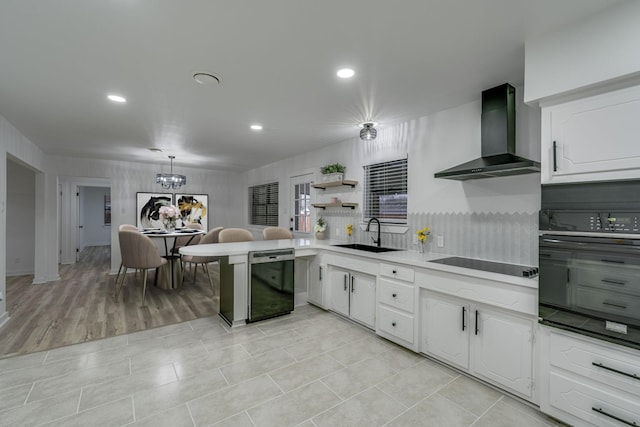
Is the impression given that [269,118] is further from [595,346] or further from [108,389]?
[595,346]

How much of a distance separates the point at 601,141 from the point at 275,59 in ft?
6.94

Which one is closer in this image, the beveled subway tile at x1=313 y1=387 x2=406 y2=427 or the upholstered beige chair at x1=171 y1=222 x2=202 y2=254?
the beveled subway tile at x1=313 y1=387 x2=406 y2=427

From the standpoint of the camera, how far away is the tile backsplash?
2.38 metres

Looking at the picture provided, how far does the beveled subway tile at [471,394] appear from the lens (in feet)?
6.40

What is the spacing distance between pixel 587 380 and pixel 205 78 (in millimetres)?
3323

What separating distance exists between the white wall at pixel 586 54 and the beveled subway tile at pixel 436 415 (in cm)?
209

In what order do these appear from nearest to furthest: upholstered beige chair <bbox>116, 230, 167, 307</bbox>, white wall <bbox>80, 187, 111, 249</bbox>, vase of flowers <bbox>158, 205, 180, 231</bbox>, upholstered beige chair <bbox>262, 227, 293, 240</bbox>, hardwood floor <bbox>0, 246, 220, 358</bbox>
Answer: hardwood floor <bbox>0, 246, 220, 358</bbox>
upholstered beige chair <bbox>116, 230, 167, 307</bbox>
upholstered beige chair <bbox>262, 227, 293, 240</bbox>
vase of flowers <bbox>158, 205, 180, 231</bbox>
white wall <bbox>80, 187, 111, 249</bbox>

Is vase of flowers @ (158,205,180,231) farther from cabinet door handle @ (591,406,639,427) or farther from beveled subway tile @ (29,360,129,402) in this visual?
cabinet door handle @ (591,406,639,427)

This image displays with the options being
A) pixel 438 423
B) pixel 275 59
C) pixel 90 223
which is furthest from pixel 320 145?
pixel 90 223

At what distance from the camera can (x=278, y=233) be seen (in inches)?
190

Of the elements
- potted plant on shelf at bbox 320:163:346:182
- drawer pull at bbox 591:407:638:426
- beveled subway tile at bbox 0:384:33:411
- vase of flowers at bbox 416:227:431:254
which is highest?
potted plant on shelf at bbox 320:163:346:182

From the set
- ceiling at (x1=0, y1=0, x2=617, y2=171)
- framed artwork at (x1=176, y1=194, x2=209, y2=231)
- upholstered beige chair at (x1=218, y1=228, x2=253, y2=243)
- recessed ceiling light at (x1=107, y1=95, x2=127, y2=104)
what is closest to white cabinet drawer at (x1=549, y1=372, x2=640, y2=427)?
ceiling at (x1=0, y1=0, x2=617, y2=171)

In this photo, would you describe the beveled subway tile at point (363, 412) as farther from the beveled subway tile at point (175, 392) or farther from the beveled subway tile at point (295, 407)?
the beveled subway tile at point (175, 392)

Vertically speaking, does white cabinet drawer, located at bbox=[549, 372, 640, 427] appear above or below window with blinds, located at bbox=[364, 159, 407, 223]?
below
